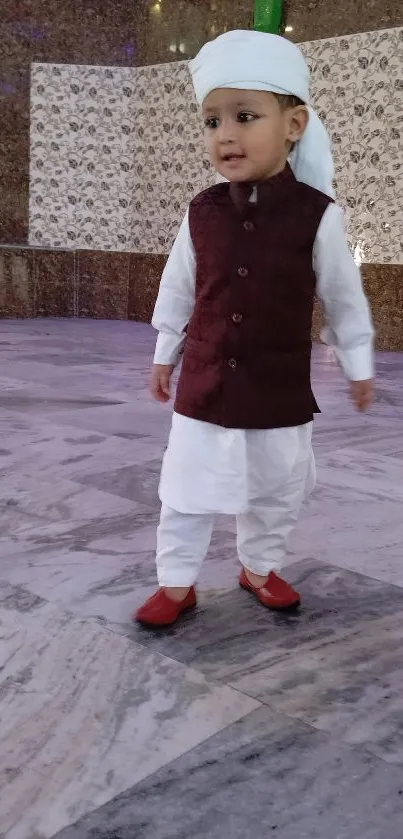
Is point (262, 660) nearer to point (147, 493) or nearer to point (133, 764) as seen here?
point (133, 764)

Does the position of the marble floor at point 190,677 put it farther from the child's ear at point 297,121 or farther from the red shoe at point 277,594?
the child's ear at point 297,121

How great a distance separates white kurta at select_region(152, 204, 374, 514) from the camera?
45.3 inches

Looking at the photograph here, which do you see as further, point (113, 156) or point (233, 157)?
point (113, 156)

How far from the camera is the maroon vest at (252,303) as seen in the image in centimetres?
111

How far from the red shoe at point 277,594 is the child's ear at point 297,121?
679 millimetres

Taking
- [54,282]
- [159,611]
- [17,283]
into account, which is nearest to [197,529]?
[159,611]

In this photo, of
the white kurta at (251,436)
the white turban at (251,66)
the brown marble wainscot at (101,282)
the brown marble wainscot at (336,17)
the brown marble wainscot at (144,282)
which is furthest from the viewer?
→ the brown marble wainscot at (101,282)

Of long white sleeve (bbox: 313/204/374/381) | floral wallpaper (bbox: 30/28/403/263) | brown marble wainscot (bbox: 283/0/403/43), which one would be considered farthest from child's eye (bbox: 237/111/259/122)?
floral wallpaper (bbox: 30/28/403/263)

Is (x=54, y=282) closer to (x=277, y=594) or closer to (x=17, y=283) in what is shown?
(x=17, y=283)

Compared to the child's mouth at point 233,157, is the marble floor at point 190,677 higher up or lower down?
lower down

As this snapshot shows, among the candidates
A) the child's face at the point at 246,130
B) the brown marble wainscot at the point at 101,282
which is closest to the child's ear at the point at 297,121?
the child's face at the point at 246,130

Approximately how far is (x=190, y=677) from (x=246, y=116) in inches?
29.7

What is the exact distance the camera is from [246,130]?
1.07m

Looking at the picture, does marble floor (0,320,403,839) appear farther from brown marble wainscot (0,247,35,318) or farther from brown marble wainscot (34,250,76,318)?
brown marble wainscot (34,250,76,318)
